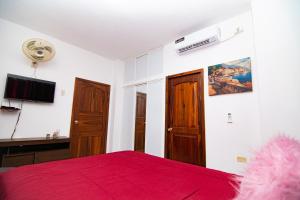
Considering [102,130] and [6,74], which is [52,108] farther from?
[102,130]

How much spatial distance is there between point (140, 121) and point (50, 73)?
223 centimetres

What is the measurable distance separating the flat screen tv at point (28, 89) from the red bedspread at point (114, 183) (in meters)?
2.05

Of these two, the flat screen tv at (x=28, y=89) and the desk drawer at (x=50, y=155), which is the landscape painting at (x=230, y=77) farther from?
the flat screen tv at (x=28, y=89)

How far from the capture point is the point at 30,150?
2500 millimetres

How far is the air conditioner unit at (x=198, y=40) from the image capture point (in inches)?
101

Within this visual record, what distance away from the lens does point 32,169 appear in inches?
46.3

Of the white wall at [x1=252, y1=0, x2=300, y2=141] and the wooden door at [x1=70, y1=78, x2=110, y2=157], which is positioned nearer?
the white wall at [x1=252, y1=0, x2=300, y2=141]

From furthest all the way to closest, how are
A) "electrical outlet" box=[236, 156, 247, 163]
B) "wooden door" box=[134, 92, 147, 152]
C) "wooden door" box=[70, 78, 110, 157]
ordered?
"wooden door" box=[134, 92, 147, 152] < "wooden door" box=[70, 78, 110, 157] < "electrical outlet" box=[236, 156, 247, 163]

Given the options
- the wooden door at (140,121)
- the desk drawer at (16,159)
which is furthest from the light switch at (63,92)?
the wooden door at (140,121)

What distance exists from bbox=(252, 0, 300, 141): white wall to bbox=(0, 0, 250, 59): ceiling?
20.1 inches

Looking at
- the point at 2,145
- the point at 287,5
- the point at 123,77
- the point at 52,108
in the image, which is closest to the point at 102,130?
the point at 52,108

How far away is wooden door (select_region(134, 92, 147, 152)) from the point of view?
A: 3.92 metres

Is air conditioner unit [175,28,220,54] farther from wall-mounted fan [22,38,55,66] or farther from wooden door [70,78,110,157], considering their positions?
wall-mounted fan [22,38,55,66]

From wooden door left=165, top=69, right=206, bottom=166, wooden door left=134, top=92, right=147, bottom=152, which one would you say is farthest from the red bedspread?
wooden door left=134, top=92, right=147, bottom=152
